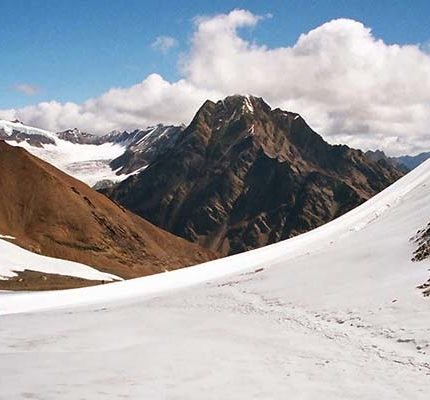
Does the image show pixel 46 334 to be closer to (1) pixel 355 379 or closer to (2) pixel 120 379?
(2) pixel 120 379

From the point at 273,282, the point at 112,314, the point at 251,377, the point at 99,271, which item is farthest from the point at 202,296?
the point at 99,271

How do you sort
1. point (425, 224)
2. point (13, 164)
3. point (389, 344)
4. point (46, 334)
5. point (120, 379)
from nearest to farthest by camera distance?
point (120, 379), point (389, 344), point (46, 334), point (425, 224), point (13, 164)

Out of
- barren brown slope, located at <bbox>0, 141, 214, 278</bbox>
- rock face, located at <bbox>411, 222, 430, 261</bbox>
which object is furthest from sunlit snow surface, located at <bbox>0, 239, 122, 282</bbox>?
rock face, located at <bbox>411, 222, 430, 261</bbox>

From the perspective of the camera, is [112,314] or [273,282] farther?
[273,282]

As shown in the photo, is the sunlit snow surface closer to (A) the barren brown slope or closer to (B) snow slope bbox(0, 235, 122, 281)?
(B) snow slope bbox(0, 235, 122, 281)

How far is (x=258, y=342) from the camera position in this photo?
2212 cm

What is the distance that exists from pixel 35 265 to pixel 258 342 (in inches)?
2983

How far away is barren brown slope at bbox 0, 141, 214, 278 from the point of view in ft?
399

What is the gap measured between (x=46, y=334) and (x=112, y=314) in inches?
344

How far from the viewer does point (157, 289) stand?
56844 mm

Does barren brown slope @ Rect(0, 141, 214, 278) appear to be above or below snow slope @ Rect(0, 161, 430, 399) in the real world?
above

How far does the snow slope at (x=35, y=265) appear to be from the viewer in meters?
85.8

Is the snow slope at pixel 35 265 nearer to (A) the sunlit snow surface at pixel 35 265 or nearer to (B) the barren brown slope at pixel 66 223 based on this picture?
(A) the sunlit snow surface at pixel 35 265

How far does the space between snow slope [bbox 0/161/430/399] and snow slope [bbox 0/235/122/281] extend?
167 feet
